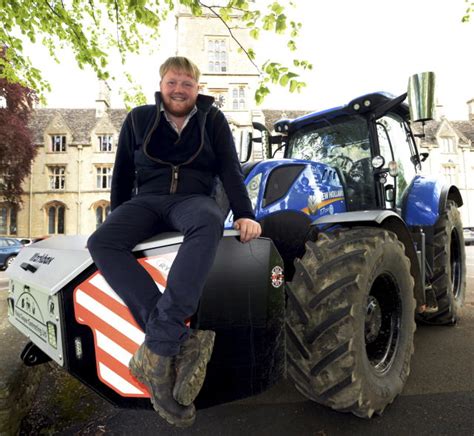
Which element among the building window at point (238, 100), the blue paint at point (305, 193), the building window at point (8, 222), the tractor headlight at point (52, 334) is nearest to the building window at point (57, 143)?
the building window at point (8, 222)

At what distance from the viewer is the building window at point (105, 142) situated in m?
30.3

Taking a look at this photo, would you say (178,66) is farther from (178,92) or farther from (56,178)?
(56,178)

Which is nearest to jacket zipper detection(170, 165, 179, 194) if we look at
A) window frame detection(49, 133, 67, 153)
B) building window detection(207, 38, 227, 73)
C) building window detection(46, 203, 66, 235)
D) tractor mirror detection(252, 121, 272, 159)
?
tractor mirror detection(252, 121, 272, 159)

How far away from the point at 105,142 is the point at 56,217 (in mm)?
7198

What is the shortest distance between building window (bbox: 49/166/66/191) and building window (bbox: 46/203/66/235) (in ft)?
4.69

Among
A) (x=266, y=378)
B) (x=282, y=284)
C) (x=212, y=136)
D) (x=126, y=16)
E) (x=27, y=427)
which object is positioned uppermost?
(x=126, y=16)

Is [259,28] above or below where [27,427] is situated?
above

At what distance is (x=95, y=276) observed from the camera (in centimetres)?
177

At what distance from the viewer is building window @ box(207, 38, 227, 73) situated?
1336 inches

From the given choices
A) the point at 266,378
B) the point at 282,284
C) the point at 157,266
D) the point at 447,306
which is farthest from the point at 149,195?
the point at 447,306

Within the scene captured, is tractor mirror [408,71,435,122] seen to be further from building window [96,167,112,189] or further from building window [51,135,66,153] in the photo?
building window [51,135,66,153]

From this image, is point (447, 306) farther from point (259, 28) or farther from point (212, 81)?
point (212, 81)

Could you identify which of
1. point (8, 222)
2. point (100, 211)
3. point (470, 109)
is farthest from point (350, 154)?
point (470, 109)

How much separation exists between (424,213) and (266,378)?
2.83m
